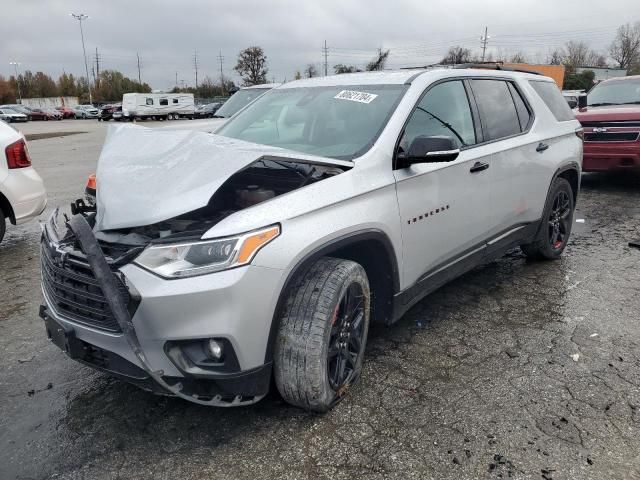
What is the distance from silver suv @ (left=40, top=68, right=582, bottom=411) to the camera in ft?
7.44

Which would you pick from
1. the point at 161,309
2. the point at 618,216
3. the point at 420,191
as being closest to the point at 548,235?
the point at 420,191

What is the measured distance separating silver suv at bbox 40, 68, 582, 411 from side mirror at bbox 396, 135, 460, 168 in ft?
0.04

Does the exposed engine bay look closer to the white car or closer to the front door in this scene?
the front door

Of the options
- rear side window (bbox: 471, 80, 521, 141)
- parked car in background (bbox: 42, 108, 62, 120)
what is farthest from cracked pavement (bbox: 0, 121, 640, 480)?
parked car in background (bbox: 42, 108, 62, 120)

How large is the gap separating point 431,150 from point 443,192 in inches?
19.5

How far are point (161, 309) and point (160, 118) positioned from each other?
167 feet

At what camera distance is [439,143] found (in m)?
2.96

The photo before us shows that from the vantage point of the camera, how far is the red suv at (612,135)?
26.7 feet

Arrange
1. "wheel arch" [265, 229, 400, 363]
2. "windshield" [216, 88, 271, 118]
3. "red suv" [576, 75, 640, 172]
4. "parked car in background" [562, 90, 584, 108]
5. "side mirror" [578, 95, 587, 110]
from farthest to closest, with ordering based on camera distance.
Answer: "windshield" [216, 88, 271, 118] < "parked car in background" [562, 90, 584, 108] < "side mirror" [578, 95, 587, 110] < "red suv" [576, 75, 640, 172] < "wheel arch" [265, 229, 400, 363]

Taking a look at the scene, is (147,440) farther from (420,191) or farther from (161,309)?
(420,191)

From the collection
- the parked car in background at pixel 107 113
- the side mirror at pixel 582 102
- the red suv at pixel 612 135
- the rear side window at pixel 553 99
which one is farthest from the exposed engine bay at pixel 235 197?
the parked car in background at pixel 107 113

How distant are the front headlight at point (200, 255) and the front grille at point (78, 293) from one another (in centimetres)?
18

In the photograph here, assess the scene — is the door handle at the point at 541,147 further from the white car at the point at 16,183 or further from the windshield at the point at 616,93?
the windshield at the point at 616,93

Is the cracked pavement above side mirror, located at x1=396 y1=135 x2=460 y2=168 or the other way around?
the other way around
